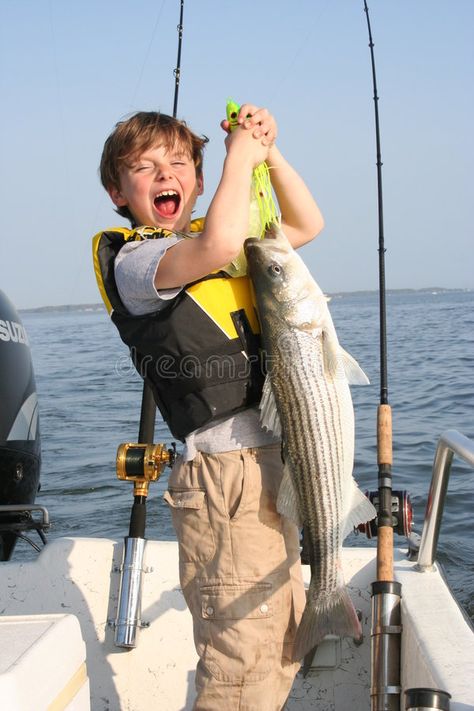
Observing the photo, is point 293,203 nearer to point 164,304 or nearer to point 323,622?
point 164,304

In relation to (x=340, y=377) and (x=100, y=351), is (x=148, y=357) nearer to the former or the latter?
(x=340, y=377)

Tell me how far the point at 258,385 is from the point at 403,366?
641 inches

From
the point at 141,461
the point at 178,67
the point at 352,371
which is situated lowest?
the point at 141,461

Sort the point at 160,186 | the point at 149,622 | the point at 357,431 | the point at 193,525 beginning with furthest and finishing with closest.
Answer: the point at 357,431, the point at 149,622, the point at 160,186, the point at 193,525

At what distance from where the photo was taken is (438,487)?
348 centimetres

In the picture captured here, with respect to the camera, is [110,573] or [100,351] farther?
[100,351]

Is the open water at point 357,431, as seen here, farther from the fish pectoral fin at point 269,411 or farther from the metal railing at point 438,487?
the fish pectoral fin at point 269,411

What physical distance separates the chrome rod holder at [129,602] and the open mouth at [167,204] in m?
1.73

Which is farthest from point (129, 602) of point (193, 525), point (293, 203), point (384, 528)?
point (293, 203)

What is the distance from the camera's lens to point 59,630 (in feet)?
8.54

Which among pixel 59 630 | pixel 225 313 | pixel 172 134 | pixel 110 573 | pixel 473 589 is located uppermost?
pixel 172 134

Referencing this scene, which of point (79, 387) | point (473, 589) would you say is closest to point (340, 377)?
point (473, 589)

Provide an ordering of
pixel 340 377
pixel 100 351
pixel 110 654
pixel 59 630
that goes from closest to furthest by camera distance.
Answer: pixel 59 630 → pixel 340 377 → pixel 110 654 → pixel 100 351

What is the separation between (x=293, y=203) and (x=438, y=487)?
133 centimetres
